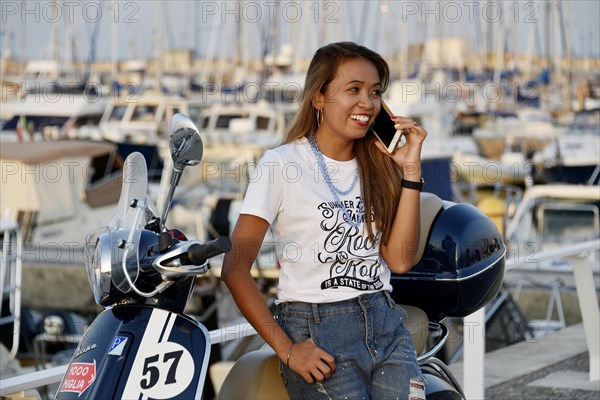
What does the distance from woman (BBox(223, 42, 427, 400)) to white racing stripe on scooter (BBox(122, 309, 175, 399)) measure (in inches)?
12.4

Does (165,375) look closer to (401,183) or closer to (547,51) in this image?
(401,183)

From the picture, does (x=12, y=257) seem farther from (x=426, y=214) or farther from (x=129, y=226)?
(x=129, y=226)

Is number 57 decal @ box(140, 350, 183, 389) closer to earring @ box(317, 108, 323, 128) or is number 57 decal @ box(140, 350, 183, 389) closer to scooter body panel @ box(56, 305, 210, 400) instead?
scooter body panel @ box(56, 305, 210, 400)

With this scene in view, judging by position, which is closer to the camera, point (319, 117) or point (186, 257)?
point (186, 257)

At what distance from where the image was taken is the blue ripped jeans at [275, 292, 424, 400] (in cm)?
281

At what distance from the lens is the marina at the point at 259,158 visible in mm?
6477

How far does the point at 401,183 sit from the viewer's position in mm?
3066

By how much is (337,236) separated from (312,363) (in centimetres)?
35

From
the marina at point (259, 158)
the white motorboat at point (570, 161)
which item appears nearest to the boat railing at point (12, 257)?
the marina at point (259, 158)

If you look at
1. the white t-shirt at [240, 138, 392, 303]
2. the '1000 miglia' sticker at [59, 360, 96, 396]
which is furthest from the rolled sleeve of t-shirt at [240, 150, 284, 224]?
the '1000 miglia' sticker at [59, 360, 96, 396]

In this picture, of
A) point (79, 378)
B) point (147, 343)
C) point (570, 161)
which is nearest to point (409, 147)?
point (147, 343)

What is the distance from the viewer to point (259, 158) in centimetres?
1689

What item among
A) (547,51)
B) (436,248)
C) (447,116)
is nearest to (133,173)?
(436,248)

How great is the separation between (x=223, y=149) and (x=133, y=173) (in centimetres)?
2107
